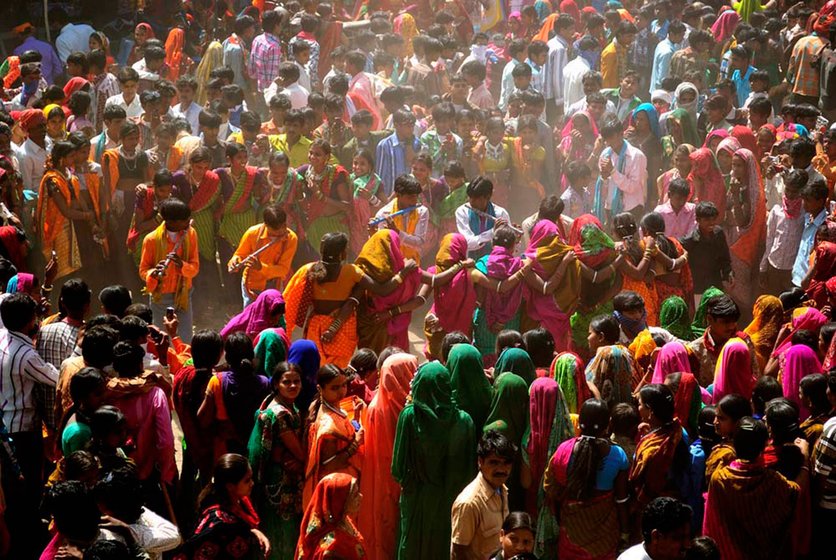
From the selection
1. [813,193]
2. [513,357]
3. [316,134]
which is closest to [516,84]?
[316,134]

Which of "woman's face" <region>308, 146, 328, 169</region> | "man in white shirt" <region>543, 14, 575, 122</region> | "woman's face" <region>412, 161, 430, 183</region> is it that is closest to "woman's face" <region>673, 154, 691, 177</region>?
"woman's face" <region>412, 161, 430, 183</region>

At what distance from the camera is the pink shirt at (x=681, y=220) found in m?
11.1

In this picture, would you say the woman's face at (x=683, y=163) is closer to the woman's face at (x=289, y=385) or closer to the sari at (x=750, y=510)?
the sari at (x=750, y=510)

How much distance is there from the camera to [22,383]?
293 inches

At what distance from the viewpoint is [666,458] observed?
6520 mm

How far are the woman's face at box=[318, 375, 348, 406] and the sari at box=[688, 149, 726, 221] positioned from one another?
5797mm

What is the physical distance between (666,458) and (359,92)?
8725 mm

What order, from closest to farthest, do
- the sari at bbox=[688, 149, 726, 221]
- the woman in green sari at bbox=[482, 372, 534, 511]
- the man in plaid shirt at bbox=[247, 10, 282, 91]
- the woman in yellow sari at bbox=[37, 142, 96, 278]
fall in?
the woman in green sari at bbox=[482, 372, 534, 511], the woman in yellow sari at bbox=[37, 142, 96, 278], the sari at bbox=[688, 149, 726, 221], the man in plaid shirt at bbox=[247, 10, 282, 91]

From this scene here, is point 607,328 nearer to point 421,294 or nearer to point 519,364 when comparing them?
point 519,364

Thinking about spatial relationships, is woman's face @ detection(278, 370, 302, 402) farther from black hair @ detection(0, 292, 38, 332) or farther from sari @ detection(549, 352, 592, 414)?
black hair @ detection(0, 292, 38, 332)

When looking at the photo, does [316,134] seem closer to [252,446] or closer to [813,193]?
[813,193]

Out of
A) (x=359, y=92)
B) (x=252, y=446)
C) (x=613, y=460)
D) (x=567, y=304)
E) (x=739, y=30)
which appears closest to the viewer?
(x=613, y=460)

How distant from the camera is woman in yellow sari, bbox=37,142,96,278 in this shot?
35.4ft

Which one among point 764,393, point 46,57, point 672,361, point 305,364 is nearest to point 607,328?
point 672,361
